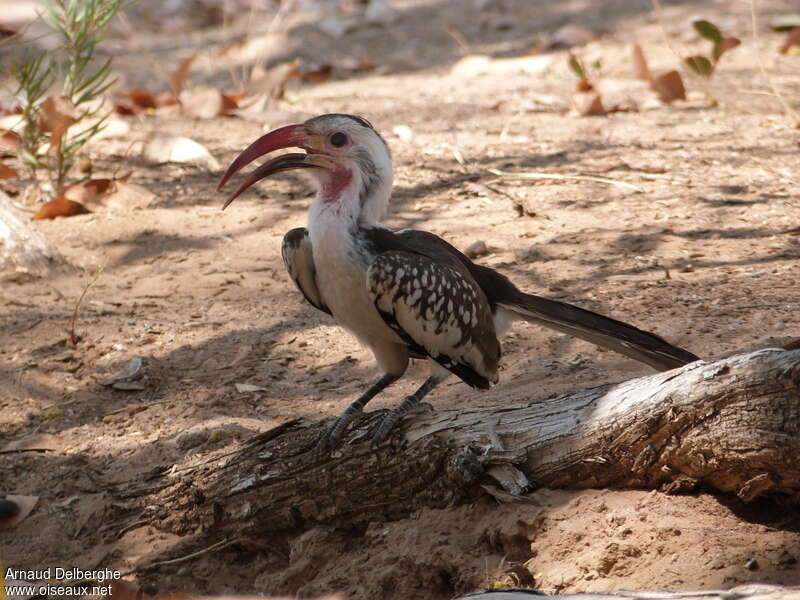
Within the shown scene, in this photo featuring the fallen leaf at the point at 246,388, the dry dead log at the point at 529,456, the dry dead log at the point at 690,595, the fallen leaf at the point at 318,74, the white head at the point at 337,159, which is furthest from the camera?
the fallen leaf at the point at 318,74

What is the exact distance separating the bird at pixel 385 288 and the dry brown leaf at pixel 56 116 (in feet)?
7.28

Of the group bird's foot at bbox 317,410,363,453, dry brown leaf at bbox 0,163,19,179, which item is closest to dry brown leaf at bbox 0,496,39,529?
bird's foot at bbox 317,410,363,453

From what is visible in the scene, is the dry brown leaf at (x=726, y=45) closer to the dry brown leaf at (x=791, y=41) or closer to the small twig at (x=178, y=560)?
the dry brown leaf at (x=791, y=41)

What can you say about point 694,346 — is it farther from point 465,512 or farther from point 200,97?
point 200,97

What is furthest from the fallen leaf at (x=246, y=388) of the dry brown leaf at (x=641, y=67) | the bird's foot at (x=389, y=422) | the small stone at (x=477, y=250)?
the dry brown leaf at (x=641, y=67)

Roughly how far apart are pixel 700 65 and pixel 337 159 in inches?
165

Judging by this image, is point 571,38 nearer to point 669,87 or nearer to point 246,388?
point 669,87

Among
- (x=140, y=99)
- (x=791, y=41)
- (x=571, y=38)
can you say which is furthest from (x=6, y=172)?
(x=791, y=41)

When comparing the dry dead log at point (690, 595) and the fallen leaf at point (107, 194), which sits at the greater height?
the fallen leaf at point (107, 194)

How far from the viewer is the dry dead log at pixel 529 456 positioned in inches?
97.2

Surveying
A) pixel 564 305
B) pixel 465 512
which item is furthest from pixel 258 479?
pixel 564 305

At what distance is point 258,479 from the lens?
10.7 feet

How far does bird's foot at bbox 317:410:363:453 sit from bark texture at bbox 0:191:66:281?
2.37 meters

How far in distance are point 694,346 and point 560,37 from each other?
603cm
